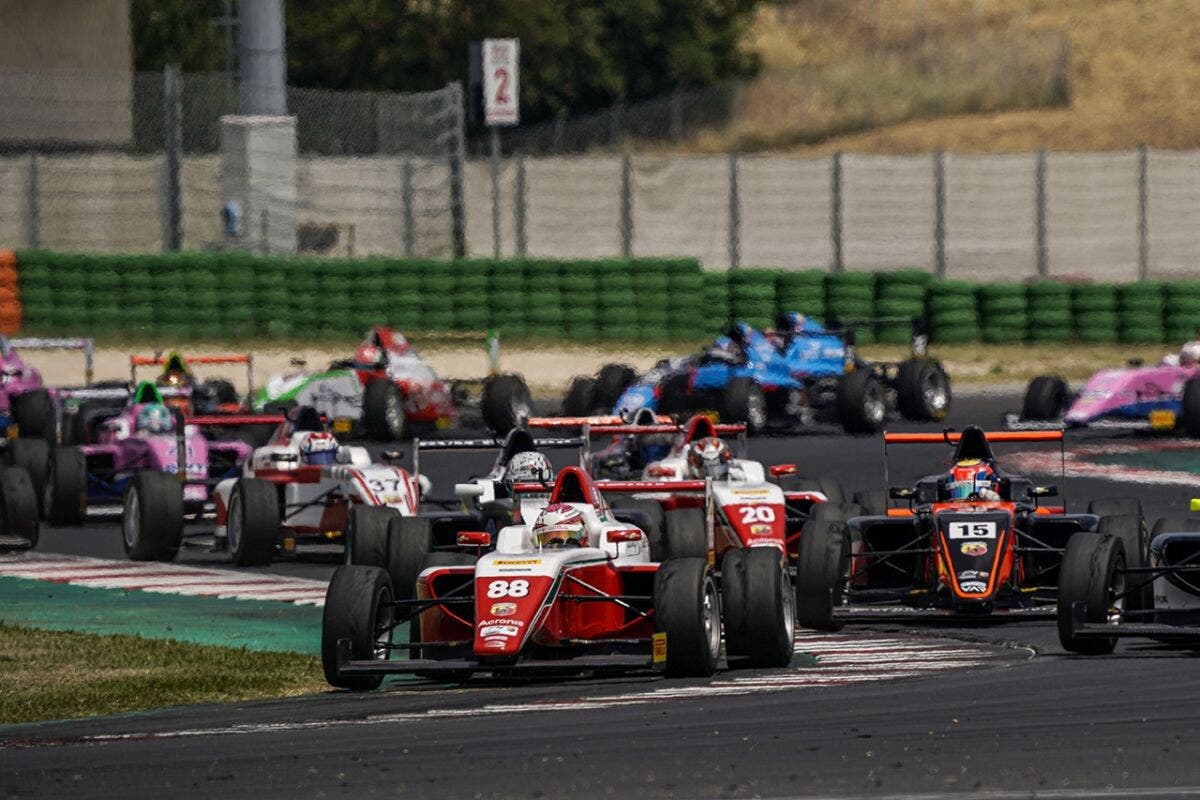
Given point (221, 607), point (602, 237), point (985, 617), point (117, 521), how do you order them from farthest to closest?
1. point (602, 237)
2. point (117, 521)
3. point (221, 607)
4. point (985, 617)

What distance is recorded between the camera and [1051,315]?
3959 centimetres

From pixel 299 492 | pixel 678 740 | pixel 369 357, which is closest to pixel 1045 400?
pixel 369 357

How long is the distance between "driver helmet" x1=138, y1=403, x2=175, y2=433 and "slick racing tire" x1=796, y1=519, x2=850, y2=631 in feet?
30.7

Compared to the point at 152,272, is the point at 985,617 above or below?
below

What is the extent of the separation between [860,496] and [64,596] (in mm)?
5979

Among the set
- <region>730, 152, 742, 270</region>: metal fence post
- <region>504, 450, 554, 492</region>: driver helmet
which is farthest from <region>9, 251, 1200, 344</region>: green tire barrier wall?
<region>504, 450, 554, 492</region>: driver helmet

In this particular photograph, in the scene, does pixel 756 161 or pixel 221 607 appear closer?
pixel 221 607

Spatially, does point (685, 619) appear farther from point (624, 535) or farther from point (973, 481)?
point (973, 481)

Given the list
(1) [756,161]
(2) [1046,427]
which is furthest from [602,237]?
(2) [1046,427]

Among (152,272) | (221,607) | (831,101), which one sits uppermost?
(831,101)

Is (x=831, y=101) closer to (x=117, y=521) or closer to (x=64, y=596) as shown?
(x=117, y=521)

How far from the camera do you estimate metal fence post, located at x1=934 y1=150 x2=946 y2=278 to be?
43312 mm

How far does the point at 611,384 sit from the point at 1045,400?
506 cm

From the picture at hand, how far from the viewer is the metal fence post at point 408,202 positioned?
4247cm
